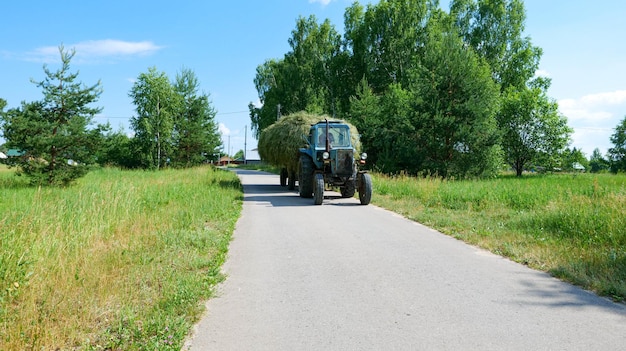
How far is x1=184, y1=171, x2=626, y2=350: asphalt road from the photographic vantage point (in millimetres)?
→ 3250

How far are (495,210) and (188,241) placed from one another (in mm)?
7467

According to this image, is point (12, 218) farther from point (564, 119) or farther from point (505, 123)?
point (564, 119)

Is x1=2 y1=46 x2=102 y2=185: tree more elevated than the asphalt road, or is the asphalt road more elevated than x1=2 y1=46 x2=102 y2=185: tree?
x1=2 y1=46 x2=102 y2=185: tree

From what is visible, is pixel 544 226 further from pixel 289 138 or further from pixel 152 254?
pixel 289 138

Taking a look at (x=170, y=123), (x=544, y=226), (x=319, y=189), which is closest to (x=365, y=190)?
(x=319, y=189)

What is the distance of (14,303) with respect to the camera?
3.81m

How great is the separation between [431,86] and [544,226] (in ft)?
57.9

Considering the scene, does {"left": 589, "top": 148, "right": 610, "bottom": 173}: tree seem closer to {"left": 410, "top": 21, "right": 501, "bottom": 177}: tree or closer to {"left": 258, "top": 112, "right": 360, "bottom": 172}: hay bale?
{"left": 410, "top": 21, "right": 501, "bottom": 177}: tree

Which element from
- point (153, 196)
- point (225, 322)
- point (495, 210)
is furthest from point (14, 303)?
point (495, 210)

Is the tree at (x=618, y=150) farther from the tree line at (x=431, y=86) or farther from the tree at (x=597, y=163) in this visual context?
the tree line at (x=431, y=86)

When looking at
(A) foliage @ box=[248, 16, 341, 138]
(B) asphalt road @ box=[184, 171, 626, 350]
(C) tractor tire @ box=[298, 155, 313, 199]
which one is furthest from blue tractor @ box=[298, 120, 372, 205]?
(A) foliage @ box=[248, 16, 341, 138]

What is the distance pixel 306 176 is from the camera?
43.8ft

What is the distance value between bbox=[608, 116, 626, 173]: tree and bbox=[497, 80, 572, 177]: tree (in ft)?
56.3

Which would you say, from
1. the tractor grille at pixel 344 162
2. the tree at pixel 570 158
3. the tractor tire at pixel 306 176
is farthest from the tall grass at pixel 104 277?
the tree at pixel 570 158
